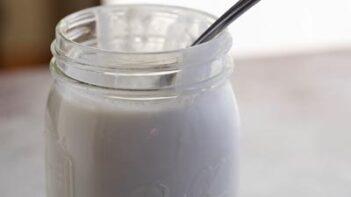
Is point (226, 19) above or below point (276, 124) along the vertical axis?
above

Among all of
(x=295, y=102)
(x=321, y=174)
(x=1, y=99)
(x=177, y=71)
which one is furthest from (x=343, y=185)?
Result: (x=1, y=99)

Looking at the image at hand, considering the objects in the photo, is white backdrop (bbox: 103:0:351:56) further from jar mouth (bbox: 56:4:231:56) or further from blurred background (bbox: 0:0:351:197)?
jar mouth (bbox: 56:4:231:56)

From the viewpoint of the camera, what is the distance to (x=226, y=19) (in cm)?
48

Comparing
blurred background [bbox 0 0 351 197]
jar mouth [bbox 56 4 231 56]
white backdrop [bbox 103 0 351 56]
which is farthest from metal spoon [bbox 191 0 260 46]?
white backdrop [bbox 103 0 351 56]

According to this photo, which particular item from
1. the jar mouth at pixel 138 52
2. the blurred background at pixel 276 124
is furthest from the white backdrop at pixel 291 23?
the jar mouth at pixel 138 52

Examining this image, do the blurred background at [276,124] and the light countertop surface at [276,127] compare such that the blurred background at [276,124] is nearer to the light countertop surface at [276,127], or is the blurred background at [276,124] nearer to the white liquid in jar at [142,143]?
the light countertop surface at [276,127]

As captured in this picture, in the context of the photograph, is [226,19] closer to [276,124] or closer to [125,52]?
[125,52]

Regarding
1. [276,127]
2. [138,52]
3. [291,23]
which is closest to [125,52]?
[138,52]

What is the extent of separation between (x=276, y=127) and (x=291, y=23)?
2.47ft

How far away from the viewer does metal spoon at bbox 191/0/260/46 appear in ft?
1.56

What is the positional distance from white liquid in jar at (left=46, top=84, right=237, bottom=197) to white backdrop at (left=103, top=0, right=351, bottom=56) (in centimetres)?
102

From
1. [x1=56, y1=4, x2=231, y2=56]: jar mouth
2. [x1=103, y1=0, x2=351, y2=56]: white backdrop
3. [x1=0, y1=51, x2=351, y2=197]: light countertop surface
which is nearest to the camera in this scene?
[x1=56, y1=4, x2=231, y2=56]: jar mouth

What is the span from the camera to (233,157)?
513mm

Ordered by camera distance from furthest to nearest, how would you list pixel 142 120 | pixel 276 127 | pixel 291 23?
pixel 291 23 < pixel 276 127 < pixel 142 120
